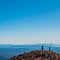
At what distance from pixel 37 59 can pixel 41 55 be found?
3.79 m

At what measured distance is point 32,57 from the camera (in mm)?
48656

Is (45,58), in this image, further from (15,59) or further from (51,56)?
(15,59)

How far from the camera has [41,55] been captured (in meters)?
50.1

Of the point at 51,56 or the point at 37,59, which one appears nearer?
the point at 37,59

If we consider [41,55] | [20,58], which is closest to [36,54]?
[41,55]

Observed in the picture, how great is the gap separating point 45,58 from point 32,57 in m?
3.78

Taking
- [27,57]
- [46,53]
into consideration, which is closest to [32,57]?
[27,57]

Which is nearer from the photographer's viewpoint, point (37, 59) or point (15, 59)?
point (37, 59)

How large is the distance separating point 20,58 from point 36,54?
504 centimetres

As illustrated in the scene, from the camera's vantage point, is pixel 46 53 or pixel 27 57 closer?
pixel 27 57

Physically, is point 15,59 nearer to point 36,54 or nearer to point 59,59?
point 36,54

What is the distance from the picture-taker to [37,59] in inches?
1836

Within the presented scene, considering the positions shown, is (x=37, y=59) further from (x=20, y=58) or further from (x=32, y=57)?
(x=20, y=58)

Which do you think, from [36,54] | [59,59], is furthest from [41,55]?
[59,59]
